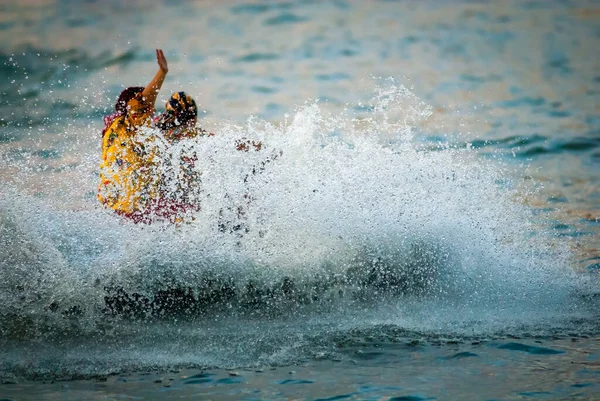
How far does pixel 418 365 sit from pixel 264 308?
143cm

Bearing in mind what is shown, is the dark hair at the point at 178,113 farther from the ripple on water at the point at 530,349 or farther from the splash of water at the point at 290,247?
the ripple on water at the point at 530,349

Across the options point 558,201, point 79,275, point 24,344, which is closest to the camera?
point 24,344

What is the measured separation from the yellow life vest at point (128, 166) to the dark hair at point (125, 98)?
50 mm

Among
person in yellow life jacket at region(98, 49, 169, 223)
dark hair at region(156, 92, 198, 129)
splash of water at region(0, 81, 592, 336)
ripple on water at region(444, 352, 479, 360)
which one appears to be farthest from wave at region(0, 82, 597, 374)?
dark hair at region(156, 92, 198, 129)

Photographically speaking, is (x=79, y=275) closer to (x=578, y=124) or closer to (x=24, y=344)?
(x=24, y=344)

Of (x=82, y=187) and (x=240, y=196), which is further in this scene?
(x=82, y=187)

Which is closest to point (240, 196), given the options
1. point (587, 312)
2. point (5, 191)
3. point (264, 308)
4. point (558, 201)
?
point (264, 308)

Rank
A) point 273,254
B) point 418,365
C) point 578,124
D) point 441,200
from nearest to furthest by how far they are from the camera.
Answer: point 418,365, point 273,254, point 441,200, point 578,124

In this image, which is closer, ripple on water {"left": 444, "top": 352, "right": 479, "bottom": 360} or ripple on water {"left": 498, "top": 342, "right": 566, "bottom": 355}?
ripple on water {"left": 444, "top": 352, "right": 479, "bottom": 360}

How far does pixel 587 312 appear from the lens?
5.86 m

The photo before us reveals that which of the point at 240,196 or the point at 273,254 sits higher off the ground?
the point at 240,196

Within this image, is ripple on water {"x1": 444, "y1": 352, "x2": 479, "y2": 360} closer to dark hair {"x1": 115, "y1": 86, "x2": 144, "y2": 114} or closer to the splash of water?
the splash of water

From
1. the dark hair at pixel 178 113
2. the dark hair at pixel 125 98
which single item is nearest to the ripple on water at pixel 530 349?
the dark hair at pixel 178 113

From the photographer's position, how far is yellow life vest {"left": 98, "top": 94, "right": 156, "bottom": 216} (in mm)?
6039
